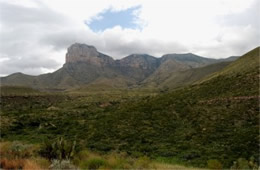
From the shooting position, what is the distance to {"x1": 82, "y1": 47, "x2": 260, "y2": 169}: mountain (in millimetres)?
23141

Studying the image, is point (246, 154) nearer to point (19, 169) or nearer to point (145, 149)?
point (145, 149)

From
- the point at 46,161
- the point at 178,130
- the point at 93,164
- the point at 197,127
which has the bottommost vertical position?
the point at 178,130

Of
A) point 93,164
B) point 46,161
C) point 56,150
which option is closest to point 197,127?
point 56,150

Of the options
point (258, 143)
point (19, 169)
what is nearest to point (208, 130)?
point (258, 143)

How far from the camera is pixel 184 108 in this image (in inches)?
1626

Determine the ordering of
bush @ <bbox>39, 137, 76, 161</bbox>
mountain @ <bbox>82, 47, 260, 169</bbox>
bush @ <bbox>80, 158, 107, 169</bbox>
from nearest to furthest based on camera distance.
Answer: bush @ <bbox>80, 158, 107, 169</bbox>
bush @ <bbox>39, 137, 76, 161</bbox>
mountain @ <bbox>82, 47, 260, 169</bbox>

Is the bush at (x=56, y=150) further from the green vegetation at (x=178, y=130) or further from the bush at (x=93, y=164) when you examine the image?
the bush at (x=93, y=164)

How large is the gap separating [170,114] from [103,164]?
93.9ft

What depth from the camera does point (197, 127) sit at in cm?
3170

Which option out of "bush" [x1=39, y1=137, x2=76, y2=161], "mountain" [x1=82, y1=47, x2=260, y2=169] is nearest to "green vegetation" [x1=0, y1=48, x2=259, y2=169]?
"mountain" [x1=82, y1=47, x2=260, y2=169]

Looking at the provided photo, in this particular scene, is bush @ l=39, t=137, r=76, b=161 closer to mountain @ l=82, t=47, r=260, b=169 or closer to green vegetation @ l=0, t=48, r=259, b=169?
green vegetation @ l=0, t=48, r=259, b=169

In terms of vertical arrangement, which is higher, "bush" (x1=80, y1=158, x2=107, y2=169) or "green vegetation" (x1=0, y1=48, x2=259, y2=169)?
"bush" (x1=80, y1=158, x2=107, y2=169)

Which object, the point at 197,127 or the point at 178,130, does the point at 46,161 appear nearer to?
the point at 178,130

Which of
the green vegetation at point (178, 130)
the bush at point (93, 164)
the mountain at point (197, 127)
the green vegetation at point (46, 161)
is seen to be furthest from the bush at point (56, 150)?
the mountain at point (197, 127)
